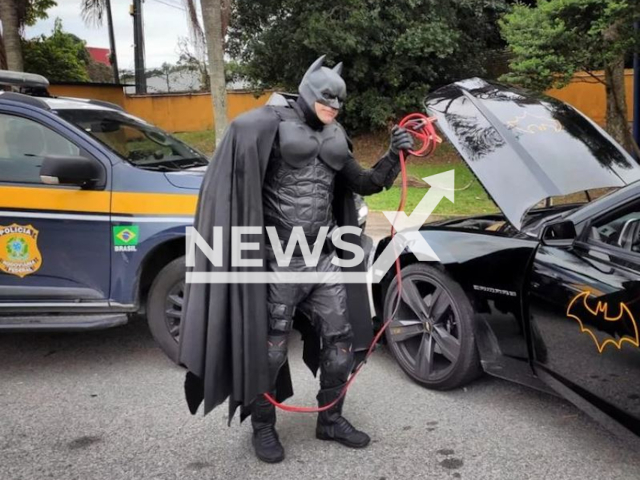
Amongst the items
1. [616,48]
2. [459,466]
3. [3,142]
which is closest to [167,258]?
[3,142]

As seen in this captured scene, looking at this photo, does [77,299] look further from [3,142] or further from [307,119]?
[307,119]

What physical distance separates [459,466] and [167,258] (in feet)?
7.57

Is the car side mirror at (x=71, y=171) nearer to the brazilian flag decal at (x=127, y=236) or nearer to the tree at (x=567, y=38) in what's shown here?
the brazilian flag decal at (x=127, y=236)

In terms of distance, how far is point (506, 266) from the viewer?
3.04m

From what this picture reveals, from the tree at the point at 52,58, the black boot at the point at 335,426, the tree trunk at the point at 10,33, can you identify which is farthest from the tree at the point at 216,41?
the tree at the point at 52,58

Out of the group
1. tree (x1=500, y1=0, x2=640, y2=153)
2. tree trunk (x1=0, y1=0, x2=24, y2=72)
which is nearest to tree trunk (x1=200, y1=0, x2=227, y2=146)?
tree (x1=500, y1=0, x2=640, y2=153)

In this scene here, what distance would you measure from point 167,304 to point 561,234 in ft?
8.02

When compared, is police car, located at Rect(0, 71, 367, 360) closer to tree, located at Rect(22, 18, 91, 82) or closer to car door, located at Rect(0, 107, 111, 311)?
car door, located at Rect(0, 107, 111, 311)

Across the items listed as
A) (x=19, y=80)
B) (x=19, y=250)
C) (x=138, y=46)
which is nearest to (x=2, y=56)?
(x=138, y=46)

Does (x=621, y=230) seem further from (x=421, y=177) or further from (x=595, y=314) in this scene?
(x=421, y=177)

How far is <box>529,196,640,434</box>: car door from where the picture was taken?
8.04 feet

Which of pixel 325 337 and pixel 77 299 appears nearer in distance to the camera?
pixel 325 337

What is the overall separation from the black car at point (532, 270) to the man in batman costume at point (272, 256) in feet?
2.00

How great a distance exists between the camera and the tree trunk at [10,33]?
12.5 metres
